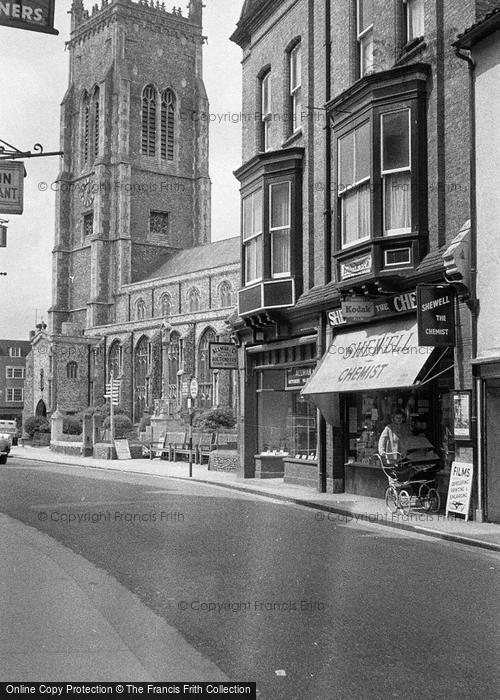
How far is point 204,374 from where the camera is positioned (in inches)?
2879

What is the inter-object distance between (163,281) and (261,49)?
6028 cm

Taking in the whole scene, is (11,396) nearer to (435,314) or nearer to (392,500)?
(392,500)

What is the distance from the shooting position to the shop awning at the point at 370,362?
1644cm

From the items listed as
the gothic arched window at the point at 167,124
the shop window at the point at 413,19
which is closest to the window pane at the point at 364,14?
the shop window at the point at 413,19

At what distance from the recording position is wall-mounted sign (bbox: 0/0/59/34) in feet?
27.9

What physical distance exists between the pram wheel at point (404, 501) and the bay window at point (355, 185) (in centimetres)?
523

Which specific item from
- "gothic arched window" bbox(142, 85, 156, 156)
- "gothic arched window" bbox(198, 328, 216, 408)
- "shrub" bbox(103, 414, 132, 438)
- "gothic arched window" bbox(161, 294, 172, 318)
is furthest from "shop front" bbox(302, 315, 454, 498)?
"gothic arched window" bbox(142, 85, 156, 156)

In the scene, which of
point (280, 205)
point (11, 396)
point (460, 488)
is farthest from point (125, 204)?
point (460, 488)

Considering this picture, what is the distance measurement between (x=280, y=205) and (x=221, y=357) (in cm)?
540

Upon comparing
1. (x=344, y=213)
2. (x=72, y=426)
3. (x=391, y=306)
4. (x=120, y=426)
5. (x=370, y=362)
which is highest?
(x=344, y=213)

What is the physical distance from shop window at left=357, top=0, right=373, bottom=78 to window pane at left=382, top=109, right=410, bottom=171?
8.13ft

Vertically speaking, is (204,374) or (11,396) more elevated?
(204,374)

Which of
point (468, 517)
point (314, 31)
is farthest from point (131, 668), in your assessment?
point (314, 31)

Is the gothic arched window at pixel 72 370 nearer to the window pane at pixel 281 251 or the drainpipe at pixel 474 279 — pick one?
the window pane at pixel 281 251
